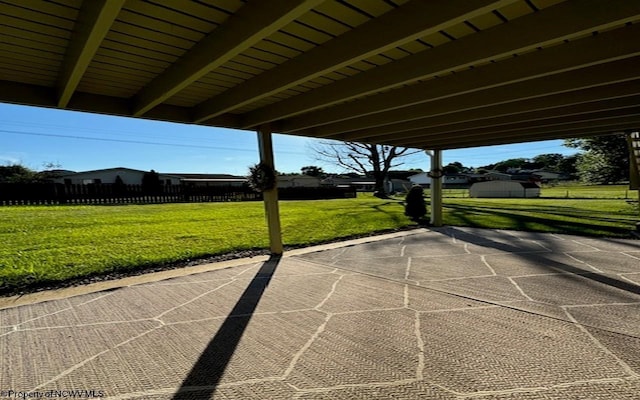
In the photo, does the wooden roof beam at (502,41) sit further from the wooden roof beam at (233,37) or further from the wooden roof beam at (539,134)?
the wooden roof beam at (539,134)

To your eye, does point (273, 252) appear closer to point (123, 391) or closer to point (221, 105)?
point (221, 105)

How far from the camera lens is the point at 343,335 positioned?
8.82 feet

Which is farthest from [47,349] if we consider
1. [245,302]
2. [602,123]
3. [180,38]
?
[602,123]

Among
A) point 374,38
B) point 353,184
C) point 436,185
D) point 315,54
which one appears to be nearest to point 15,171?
point 436,185

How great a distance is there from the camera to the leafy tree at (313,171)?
66456 mm

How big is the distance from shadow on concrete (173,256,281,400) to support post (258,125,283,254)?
213 cm

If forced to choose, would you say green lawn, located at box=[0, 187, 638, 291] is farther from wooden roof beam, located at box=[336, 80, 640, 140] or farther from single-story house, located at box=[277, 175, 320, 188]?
single-story house, located at box=[277, 175, 320, 188]

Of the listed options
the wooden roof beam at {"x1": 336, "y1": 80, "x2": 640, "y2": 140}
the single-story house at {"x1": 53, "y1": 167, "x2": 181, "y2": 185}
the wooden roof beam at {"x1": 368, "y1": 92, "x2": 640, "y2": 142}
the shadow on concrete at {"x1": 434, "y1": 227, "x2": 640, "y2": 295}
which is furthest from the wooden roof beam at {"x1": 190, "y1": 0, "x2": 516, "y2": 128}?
the single-story house at {"x1": 53, "y1": 167, "x2": 181, "y2": 185}

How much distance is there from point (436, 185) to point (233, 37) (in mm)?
8193

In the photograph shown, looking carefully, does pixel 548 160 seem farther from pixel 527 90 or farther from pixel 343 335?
pixel 343 335

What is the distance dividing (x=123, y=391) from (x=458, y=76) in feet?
13.4

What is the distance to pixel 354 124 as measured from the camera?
5512 mm

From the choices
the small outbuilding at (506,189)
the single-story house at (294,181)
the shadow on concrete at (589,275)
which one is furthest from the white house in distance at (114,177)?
the small outbuilding at (506,189)

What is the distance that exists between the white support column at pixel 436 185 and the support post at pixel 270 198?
527 cm
